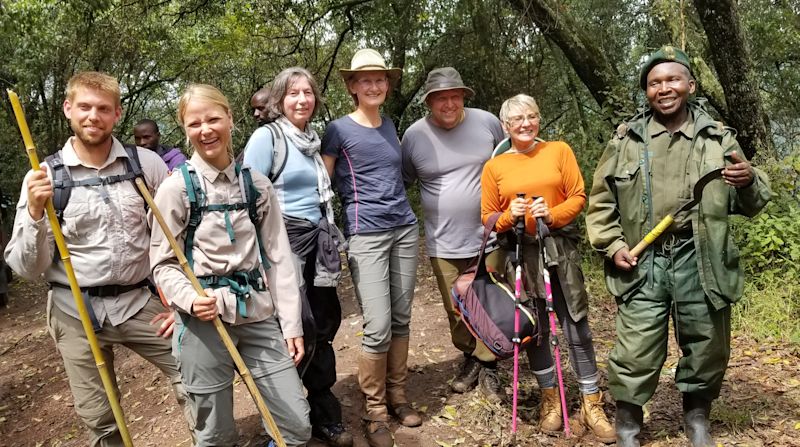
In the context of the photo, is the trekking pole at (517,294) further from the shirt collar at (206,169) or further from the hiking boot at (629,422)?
the shirt collar at (206,169)

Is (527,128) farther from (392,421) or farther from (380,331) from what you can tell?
(392,421)

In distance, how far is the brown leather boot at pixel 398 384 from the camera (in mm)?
3770

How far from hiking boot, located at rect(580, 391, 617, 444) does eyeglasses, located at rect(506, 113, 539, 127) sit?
171cm

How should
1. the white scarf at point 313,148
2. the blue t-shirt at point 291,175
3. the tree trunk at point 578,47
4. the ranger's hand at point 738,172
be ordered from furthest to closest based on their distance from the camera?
the tree trunk at point 578,47
the white scarf at point 313,148
the blue t-shirt at point 291,175
the ranger's hand at point 738,172

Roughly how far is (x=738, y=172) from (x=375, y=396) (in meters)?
2.39

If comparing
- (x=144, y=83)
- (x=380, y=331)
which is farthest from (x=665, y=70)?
(x=144, y=83)

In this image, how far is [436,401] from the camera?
164 inches

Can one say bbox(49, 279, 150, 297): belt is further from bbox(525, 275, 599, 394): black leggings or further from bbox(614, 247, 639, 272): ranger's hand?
bbox(614, 247, 639, 272): ranger's hand

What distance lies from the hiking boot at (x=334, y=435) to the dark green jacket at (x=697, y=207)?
1.83 m

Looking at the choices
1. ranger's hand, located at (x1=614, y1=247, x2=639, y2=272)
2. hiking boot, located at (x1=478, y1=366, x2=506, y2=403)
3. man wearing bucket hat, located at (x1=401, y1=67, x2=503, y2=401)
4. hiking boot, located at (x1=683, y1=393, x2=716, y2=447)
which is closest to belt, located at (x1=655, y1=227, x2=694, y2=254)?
ranger's hand, located at (x1=614, y1=247, x2=639, y2=272)

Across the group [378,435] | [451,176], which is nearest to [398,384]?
[378,435]

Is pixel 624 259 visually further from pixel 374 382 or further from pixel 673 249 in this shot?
pixel 374 382

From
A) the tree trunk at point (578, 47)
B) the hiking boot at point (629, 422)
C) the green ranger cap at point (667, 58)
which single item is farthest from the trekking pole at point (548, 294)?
the tree trunk at point (578, 47)

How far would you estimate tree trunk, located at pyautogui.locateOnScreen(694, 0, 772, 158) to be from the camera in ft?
19.3
